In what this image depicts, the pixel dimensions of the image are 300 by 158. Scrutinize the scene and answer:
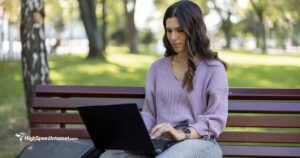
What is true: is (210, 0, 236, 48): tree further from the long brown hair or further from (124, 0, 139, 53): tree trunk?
the long brown hair

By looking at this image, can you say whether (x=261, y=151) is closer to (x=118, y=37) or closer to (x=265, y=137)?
(x=265, y=137)

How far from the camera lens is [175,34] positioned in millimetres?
3369

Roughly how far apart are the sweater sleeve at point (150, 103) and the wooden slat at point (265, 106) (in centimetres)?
63

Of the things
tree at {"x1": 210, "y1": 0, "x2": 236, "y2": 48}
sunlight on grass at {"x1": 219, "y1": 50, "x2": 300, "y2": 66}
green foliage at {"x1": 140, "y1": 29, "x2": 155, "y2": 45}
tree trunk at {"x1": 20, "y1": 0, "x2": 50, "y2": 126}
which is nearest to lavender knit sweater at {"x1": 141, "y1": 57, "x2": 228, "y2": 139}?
tree trunk at {"x1": 20, "y1": 0, "x2": 50, "y2": 126}

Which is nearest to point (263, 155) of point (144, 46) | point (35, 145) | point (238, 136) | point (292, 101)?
point (238, 136)

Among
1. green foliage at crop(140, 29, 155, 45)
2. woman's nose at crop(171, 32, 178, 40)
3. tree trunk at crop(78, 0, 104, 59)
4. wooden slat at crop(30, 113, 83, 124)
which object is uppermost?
woman's nose at crop(171, 32, 178, 40)

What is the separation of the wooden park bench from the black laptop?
783mm

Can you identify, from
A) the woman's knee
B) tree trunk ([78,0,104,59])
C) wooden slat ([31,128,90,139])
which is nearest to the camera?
the woman's knee

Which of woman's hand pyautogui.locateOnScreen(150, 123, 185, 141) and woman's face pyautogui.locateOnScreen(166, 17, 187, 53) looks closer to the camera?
woman's hand pyautogui.locateOnScreen(150, 123, 185, 141)

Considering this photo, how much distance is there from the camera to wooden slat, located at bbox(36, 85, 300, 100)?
3.88 m

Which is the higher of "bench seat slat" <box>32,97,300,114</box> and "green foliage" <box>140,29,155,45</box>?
"bench seat slat" <box>32,97,300,114</box>

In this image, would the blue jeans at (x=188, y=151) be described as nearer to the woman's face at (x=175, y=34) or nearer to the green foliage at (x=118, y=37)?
the woman's face at (x=175, y=34)

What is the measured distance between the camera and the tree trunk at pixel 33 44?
659 cm

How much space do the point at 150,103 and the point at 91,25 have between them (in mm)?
20626
